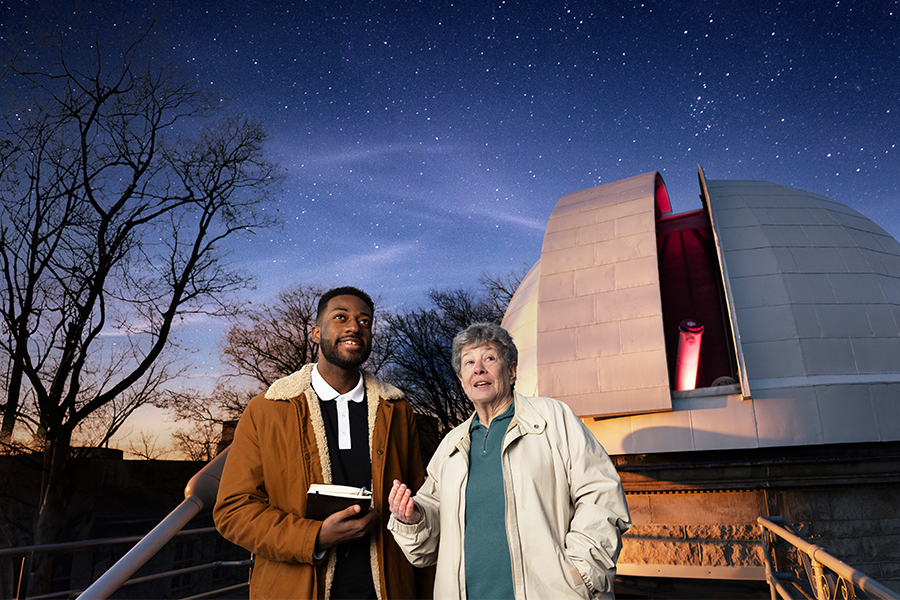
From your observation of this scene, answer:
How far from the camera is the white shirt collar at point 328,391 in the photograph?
239 cm

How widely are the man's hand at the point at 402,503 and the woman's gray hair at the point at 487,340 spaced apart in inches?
24.8

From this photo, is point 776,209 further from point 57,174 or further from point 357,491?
point 57,174

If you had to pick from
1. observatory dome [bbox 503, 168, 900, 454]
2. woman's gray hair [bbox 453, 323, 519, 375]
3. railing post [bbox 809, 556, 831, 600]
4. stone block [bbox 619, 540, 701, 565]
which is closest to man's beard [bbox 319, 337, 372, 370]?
woman's gray hair [bbox 453, 323, 519, 375]

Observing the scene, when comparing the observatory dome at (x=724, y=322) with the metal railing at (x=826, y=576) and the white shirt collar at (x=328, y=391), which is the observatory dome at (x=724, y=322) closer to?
the metal railing at (x=826, y=576)

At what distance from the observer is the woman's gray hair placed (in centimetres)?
231

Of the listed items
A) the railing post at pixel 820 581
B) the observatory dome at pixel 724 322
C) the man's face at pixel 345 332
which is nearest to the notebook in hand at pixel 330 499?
the man's face at pixel 345 332

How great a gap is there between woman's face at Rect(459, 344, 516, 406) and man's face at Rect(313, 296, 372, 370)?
46cm

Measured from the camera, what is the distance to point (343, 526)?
188 centimetres

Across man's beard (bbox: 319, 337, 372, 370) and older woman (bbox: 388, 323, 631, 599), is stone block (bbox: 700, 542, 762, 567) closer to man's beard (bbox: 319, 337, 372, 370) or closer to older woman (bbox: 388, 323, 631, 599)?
older woman (bbox: 388, 323, 631, 599)

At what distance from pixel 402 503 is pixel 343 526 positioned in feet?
0.77

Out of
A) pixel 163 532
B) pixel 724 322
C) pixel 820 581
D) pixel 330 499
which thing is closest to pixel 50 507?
pixel 163 532

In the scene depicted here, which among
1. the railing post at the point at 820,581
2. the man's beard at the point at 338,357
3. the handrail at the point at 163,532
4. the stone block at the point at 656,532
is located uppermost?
the man's beard at the point at 338,357

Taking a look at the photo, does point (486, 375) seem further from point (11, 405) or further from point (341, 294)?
point (11, 405)

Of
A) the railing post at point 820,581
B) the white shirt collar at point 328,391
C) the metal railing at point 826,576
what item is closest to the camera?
the metal railing at point 826,576
